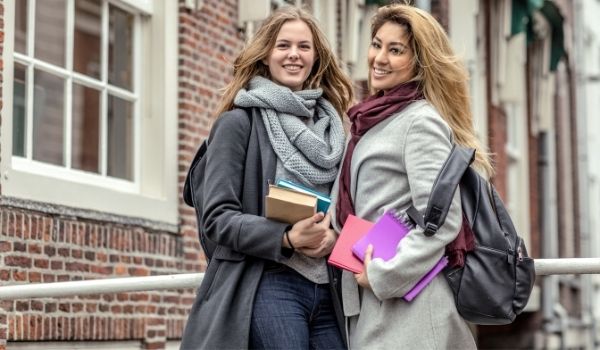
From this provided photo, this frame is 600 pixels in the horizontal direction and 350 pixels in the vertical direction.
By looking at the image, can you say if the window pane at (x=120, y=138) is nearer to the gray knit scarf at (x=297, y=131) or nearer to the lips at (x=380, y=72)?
the gray knit scarf at (x=297, y=131)

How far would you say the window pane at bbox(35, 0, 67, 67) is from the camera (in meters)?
11.8

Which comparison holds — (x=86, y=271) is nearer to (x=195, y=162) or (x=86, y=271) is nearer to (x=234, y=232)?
(x=195, y=162)

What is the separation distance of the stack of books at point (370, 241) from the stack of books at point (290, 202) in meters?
0.13

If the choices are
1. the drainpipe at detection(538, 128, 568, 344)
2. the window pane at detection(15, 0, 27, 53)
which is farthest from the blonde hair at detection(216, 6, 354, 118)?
the drainpipe at detection(538, 128, 568, 344)

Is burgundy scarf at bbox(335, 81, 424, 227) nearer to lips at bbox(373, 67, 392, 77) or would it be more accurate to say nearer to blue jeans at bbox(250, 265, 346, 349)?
lips at bbox(373, 67, 392, 77)

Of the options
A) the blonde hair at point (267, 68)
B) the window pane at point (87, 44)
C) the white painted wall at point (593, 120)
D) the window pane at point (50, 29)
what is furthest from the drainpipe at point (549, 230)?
the blonde hair at point (267, 68)

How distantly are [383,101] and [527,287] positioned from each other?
0.75 metres

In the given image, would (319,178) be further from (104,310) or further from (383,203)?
(104,310)

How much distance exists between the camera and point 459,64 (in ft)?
14.7

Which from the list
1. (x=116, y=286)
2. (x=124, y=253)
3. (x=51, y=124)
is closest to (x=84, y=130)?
(x=51, y=124)

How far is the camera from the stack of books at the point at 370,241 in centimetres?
422

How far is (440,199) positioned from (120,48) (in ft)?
16.8

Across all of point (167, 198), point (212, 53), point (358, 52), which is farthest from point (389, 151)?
point (358, 52)

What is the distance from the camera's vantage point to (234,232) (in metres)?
4.25
